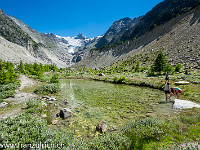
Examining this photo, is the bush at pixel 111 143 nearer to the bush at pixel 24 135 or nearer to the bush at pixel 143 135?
the bush at pixel 143 135

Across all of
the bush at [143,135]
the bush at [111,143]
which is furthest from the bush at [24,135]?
the bush at [143,135]

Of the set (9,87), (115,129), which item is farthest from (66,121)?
(9,87)

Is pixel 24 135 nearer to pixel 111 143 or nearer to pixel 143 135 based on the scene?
pixel 111 143

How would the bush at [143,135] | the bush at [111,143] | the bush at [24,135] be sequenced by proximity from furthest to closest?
the bush at [143,135] → the bush at [111,143] → the bush at [24,135]

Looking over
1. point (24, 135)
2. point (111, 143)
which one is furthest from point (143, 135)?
point (24, 135)

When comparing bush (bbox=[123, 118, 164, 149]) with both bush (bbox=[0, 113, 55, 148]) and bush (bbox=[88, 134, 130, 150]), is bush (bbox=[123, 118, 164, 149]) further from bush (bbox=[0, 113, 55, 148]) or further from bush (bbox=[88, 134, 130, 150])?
bush (bbox=[0, 113, 55, 148])

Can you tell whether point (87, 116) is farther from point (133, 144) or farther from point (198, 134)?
point (198, 134)

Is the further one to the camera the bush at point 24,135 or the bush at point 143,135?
the bush at point 143,135

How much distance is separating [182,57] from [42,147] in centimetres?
5035

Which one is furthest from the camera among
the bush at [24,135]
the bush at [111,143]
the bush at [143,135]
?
the bush at [143,135]

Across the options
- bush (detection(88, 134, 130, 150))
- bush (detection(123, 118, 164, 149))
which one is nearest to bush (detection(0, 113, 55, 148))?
bush (detection(88, 134, 130, 150))

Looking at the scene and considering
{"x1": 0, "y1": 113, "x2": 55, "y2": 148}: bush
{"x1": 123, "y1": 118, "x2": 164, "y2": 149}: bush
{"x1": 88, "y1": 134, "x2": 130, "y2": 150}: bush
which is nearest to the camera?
{"x1": 0, "y1": 113, "x2": 55, "y2": 148}: bush

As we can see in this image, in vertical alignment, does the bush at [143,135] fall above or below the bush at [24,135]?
below

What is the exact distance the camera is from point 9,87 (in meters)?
17.7
